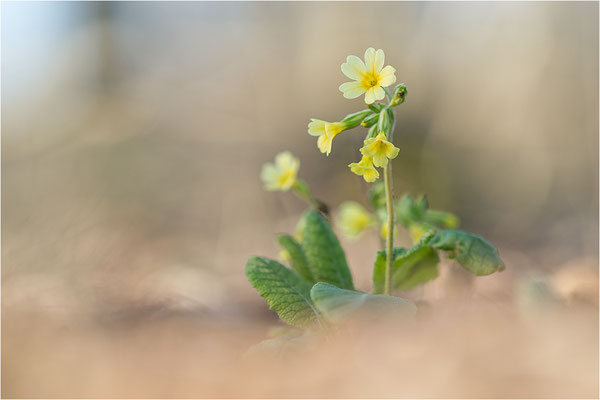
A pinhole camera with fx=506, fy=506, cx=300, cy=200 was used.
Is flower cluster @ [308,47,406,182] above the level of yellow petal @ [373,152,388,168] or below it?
above

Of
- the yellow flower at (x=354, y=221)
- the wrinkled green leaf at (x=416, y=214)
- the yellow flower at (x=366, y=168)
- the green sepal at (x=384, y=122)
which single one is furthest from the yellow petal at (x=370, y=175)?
the yellow flower at (x=354, y=221)

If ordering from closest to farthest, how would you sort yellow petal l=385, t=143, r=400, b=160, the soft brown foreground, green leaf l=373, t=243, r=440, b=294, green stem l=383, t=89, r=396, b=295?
the soft brown foreground, yellow petal l=385, t=143, r=400, b=160, green stem l=383, t=89, r=396, b=295, green leaf l=373, t=243, r=440, b=294

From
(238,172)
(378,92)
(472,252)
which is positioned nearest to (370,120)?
(378,92)

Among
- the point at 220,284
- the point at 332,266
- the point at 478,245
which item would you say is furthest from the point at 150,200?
the point at 478,245

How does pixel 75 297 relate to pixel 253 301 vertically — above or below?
below

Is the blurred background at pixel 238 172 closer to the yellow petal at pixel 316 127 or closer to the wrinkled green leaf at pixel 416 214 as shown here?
the wrinkled green leaf at pixel 416 214

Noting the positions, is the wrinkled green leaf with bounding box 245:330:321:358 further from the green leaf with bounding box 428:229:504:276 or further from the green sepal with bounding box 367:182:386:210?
the green sepal with bounding box 367:182:386:210

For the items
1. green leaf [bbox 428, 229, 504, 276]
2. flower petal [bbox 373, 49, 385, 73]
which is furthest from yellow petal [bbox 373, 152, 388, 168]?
green leaf [bbox 428, 229, 504, 276]

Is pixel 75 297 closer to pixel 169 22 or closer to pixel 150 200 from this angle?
pixel 150 200

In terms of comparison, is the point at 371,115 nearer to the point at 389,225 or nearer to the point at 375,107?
the point at 375,107
